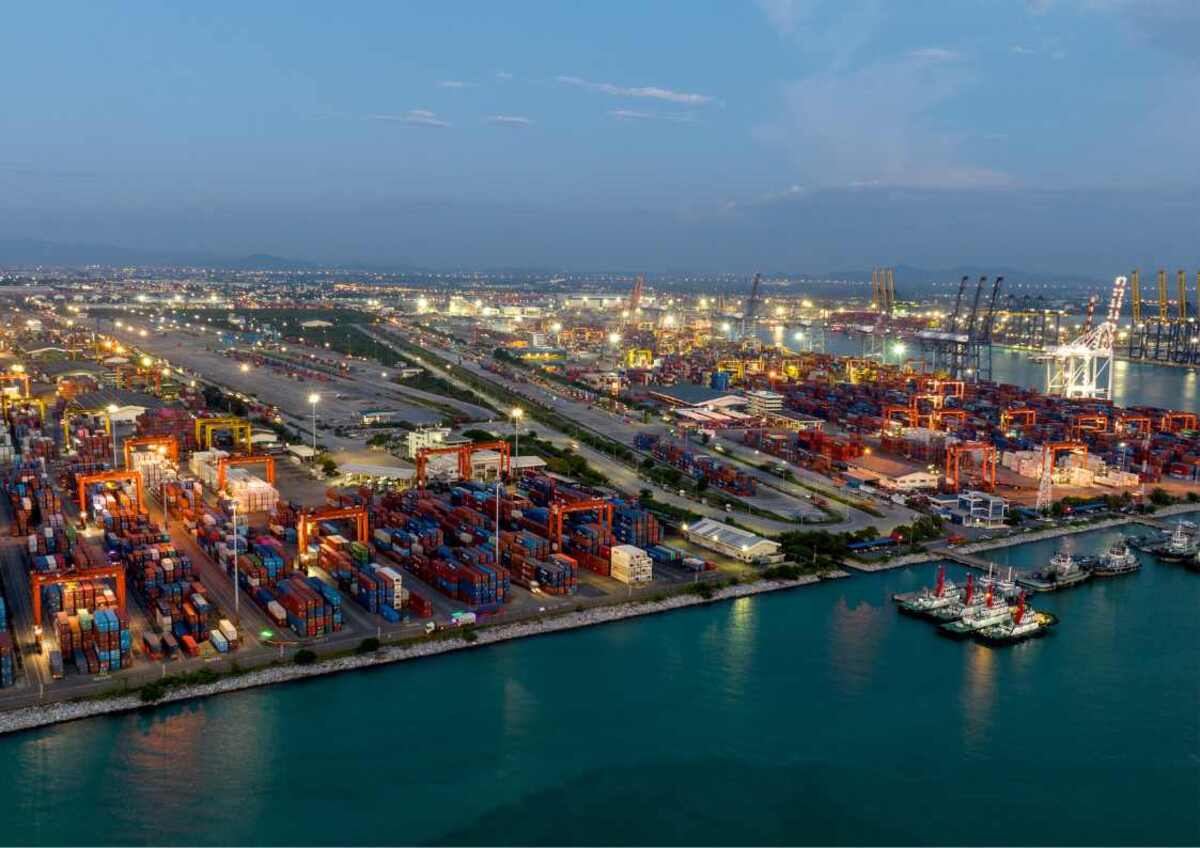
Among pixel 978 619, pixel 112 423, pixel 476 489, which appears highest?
pixel 112 423

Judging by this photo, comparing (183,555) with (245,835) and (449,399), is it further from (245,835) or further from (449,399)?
(449,399)

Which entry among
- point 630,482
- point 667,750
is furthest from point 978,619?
point 630,482

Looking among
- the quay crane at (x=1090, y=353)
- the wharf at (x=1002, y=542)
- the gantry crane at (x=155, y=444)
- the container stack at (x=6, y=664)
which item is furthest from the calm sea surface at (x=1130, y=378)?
the container stack at (x=6, y=664)

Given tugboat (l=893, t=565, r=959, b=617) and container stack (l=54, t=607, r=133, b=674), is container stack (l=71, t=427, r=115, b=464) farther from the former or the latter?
tugboat (l=893, t=565, r=959, b=617)

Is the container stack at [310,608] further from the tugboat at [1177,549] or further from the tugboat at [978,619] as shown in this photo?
the tugboat at [1177,549]

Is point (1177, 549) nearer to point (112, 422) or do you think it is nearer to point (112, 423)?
point (112, 423)

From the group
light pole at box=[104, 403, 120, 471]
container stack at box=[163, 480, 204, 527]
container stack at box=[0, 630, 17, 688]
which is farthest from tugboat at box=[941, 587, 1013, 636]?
light pole at box=[104, 403, 120, 471]
